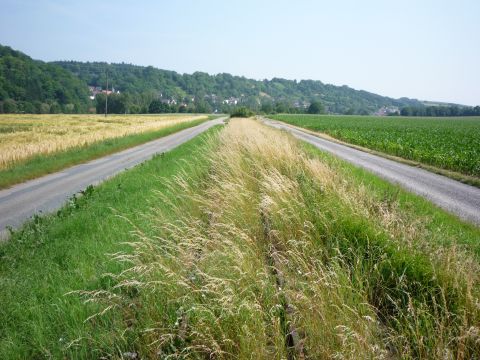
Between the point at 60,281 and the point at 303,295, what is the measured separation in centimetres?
371

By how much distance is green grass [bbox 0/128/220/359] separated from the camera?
3734mm

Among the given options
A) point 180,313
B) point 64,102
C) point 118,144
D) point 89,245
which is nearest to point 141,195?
point 89,245

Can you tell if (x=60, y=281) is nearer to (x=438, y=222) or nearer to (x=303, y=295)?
(x=303, y=295)

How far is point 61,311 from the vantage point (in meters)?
4.35

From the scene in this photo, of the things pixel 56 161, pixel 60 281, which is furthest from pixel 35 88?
pixel 60 281

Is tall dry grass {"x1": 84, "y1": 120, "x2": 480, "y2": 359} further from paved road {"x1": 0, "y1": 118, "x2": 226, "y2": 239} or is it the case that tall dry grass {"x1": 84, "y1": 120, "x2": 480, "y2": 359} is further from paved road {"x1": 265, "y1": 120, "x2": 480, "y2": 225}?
paved road {"x1": 0, "y1": 118, "x2": 226, "y2": 239}

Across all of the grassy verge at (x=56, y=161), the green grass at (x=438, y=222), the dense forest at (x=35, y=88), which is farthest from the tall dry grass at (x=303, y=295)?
the dense forest at (x=35, y=88)

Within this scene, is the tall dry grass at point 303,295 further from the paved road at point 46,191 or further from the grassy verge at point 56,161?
the grassy verge at point 56,161

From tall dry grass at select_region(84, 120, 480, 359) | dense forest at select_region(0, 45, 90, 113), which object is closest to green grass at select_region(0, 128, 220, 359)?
tall dry grass at select_region(84, 120, 480, 359)

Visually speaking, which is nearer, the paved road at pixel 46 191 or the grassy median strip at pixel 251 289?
the grassy median strip at pixel 251 289

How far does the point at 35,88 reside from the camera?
125188mm

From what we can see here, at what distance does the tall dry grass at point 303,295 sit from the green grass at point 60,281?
0.35 m

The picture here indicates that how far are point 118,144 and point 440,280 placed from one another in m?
30.9

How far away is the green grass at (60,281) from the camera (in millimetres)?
3734
